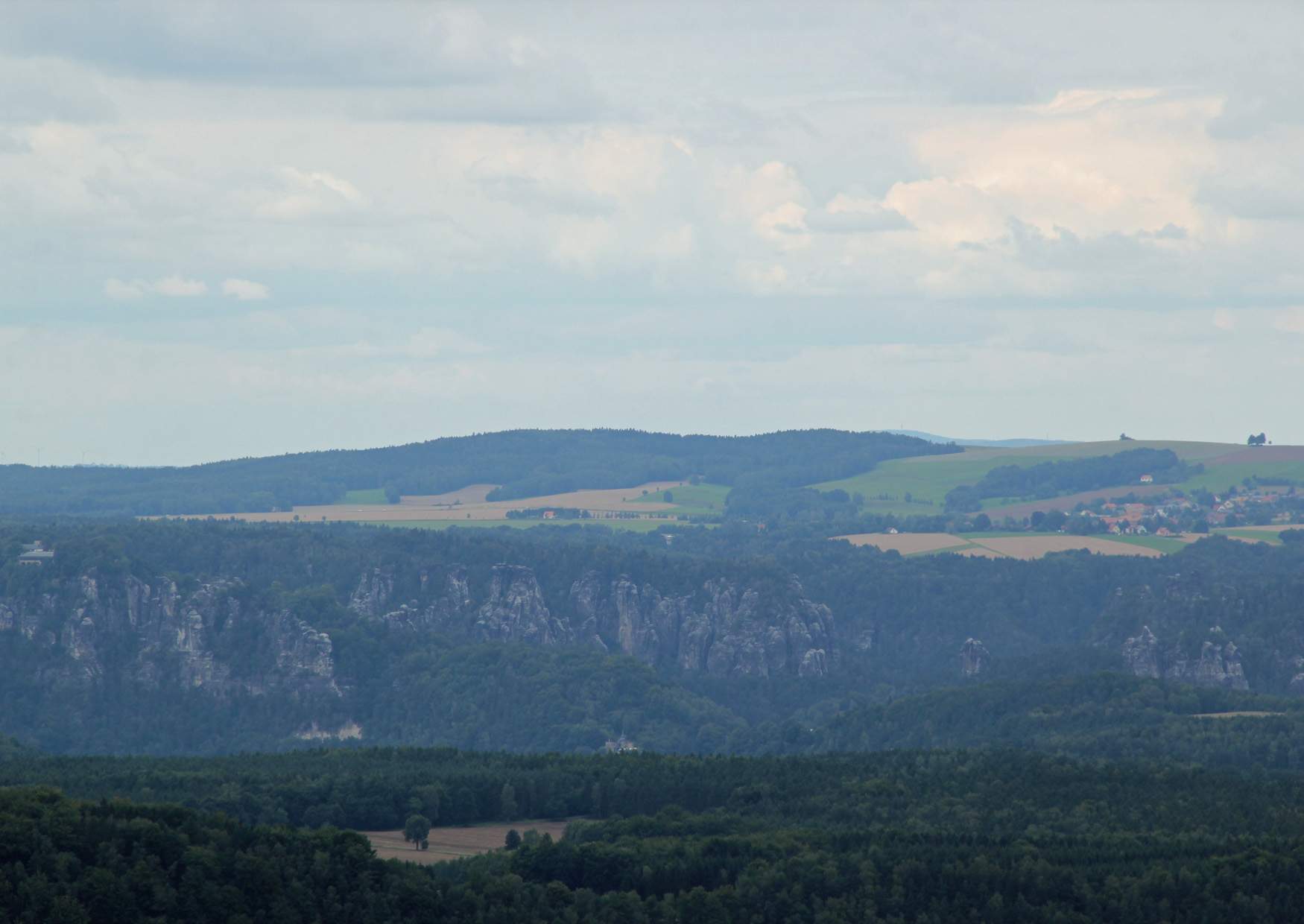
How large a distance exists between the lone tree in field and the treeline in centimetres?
927

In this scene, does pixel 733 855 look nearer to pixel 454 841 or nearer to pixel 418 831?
pixel 454 841

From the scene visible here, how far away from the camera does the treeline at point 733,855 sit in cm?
11806

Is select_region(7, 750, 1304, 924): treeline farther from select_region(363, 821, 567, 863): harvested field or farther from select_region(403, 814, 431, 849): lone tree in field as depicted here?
select_region(403, 814, 431, 849): lone tree in field

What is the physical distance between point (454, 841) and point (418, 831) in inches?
124

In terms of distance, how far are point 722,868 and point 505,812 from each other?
3229 cm

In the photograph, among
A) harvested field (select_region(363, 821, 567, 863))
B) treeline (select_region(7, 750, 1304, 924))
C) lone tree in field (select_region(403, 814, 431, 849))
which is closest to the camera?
treeline (select_region(7, 750, 1304, 924))

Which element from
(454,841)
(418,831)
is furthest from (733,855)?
(418,831)

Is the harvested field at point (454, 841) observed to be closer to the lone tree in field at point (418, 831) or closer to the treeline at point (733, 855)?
the lone tree in field at point (418, 831)

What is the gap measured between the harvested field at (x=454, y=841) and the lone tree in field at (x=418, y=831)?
467 mm

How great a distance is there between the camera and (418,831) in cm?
15038

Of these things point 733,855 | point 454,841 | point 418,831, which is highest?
point 733,855

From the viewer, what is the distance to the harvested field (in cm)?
14362

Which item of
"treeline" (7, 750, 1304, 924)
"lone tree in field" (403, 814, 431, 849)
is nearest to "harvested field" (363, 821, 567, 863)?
"lone tree in field" (403, 814, 431, 849)

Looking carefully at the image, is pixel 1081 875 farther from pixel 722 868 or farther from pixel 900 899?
pixel 722 868
